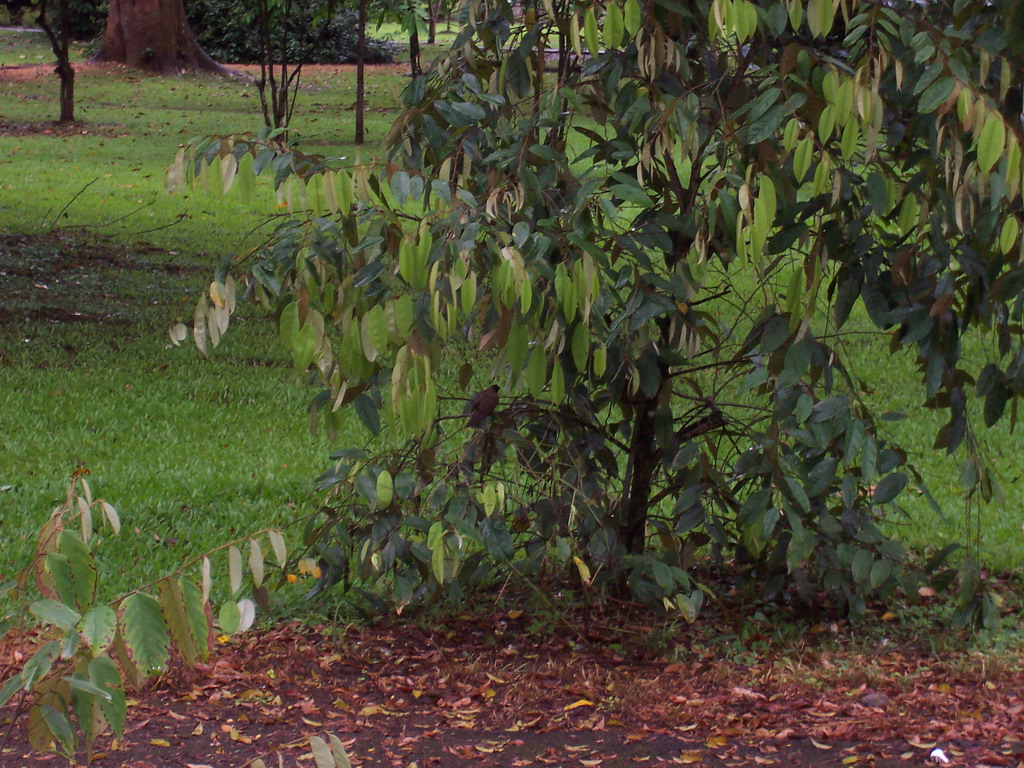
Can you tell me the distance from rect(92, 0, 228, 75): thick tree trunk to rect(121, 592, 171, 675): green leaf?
92.4 ft

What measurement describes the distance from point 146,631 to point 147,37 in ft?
94.3

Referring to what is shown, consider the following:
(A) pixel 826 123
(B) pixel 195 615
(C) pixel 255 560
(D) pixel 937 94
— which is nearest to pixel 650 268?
(A) pixel 826 123

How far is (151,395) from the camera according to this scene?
25.1 ft

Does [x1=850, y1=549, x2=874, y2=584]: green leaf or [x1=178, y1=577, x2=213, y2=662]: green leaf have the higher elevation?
[x1=178, y1=577, x2=213, y2=662]: green leaf

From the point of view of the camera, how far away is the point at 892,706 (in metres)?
3.73

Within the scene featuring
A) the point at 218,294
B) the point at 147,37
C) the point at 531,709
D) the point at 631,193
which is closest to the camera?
the point at 218,294

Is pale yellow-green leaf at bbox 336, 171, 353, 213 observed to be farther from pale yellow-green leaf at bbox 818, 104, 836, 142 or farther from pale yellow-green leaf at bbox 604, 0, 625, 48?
pale yellow-green leaf at bbox 818, 104, 836, 142

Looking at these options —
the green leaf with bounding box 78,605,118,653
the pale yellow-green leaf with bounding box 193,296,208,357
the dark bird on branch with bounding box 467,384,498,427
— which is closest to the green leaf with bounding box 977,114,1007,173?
the dark bird on branch with bounding box 467,384,498,427

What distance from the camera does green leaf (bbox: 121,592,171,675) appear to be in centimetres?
175

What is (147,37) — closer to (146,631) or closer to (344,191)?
(344,191)

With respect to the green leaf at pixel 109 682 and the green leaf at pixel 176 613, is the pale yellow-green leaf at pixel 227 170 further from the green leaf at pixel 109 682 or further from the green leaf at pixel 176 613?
the green leaf at pixel 109 682

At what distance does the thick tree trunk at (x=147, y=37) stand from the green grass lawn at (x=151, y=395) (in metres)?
13.2

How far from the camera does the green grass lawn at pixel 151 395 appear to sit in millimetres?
5711

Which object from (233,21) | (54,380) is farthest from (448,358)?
(233,21)
